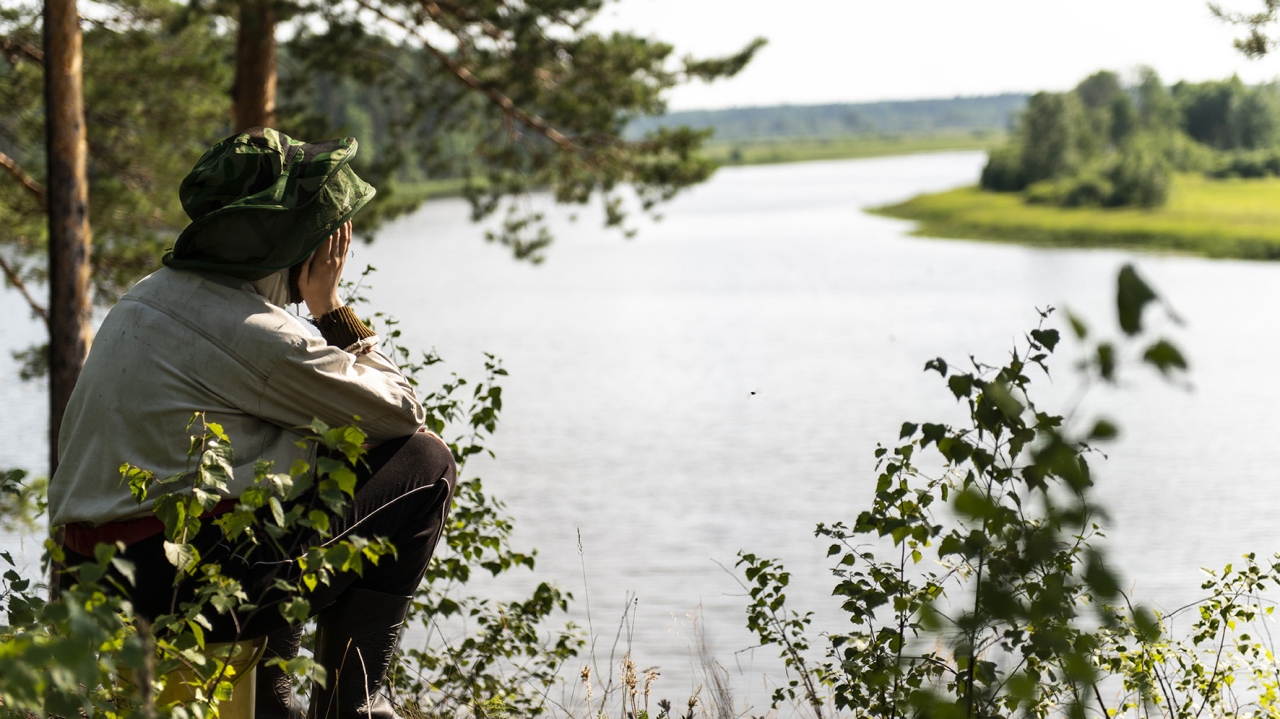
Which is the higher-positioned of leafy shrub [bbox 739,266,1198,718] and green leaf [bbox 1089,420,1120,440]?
green leaf [bbox 1089,420,1120,440]

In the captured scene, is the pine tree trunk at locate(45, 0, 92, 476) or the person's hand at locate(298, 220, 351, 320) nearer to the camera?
the person's hand at locate(298, 220, 351, 320)

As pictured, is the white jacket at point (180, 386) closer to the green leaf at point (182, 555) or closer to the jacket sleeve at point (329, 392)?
the jacket sleeve at point (329, 392)

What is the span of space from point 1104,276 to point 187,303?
2720cm

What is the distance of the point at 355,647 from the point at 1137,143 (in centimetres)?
6261

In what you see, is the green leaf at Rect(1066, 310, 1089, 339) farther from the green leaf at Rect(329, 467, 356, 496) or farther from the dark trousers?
the dark trousers

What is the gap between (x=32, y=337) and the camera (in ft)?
52.7

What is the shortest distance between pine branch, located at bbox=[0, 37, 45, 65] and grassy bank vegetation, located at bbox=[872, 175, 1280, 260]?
3046 centimetres

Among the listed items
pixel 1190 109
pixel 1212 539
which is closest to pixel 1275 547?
pixel 1212 539

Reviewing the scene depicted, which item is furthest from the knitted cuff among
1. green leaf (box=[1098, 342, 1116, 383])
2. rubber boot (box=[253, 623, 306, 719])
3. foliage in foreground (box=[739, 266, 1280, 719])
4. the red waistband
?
green leaf (box=[1098, 342, 1116, 383])

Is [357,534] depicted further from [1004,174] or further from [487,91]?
[1004,174]

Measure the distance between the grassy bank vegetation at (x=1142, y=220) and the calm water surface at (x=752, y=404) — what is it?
14.1 feet

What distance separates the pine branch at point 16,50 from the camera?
679 cm

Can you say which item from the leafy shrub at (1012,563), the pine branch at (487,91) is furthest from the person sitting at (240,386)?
the pine branch at (487,91)

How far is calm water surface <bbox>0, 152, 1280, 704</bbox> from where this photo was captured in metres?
6.96
